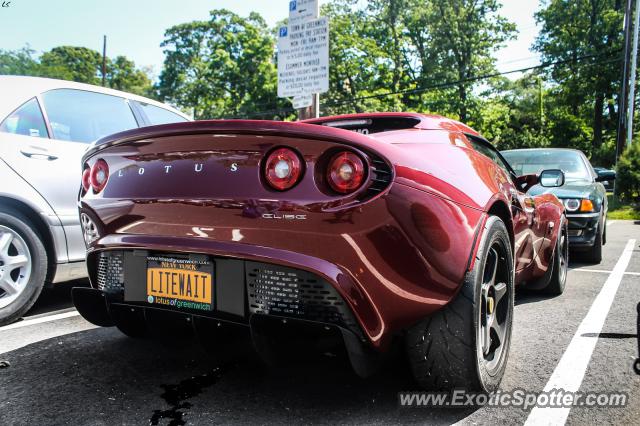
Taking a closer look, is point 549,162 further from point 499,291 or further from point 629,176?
point 629,176

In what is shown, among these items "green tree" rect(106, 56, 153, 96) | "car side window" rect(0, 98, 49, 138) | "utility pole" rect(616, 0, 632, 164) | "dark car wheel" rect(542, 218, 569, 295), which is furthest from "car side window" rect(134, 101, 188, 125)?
"green tree" rect(106, 56, 153, 96)

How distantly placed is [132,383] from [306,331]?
36.3 inches

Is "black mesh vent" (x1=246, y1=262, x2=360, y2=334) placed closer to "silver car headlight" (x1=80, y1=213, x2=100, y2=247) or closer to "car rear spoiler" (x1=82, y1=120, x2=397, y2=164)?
"car rear spoiler" (x1=82, y1=120, x2=397, y2=164)

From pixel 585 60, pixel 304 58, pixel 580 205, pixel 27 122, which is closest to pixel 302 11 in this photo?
pixel 304 58

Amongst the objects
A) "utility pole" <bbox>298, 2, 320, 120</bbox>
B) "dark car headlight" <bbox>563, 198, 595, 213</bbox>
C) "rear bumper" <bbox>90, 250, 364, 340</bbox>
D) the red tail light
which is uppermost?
"utility pole" <bbox>298, 2, 320, 120</bbox>

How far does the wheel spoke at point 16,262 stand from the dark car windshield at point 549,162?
17.8 feet

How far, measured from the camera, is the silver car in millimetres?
3199

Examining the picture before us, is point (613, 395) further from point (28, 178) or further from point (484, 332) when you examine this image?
point (28, 178)

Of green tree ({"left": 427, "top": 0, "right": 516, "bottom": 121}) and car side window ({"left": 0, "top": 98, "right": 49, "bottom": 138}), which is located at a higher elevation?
green tree ({"left": 427, "top": 0, "right": 516, "bottom": 121})

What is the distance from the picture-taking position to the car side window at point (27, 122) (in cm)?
330

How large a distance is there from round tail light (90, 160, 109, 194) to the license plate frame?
0.47m

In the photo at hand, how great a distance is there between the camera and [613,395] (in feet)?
7.07

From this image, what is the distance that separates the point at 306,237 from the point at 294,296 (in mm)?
230

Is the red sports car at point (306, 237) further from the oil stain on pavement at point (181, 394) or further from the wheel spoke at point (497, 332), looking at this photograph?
the oil stain on pavement at point (181, 394)
